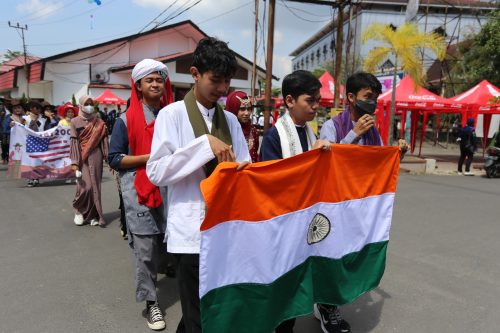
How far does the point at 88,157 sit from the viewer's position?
5.55m

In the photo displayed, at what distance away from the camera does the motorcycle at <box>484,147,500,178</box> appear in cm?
1205

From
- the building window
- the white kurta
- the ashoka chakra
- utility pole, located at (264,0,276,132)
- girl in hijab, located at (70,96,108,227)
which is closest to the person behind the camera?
the white kurta

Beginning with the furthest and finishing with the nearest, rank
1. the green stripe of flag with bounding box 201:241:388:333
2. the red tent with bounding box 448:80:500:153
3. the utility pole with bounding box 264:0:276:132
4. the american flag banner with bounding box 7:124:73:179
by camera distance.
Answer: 1. the red tent with bounding box 448:80:500:153
2. the utility pole with bounding box 264:0:276:132
3. the american flag banner with bounding box 7:124:73:179
4. the green stripe of flag with bounding box 201:241:388:333

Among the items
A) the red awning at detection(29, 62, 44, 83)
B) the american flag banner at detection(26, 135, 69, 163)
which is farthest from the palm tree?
the red awning at detection(29, 62, 44, 83)

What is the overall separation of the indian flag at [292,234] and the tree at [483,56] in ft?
61.8

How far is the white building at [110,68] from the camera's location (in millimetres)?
25297

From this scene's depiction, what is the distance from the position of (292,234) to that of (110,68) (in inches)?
1069

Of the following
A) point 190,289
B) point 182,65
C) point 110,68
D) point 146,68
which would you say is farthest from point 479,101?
point 110,68

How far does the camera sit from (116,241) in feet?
16.8

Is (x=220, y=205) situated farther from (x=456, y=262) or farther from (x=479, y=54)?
(x=479, y=54)

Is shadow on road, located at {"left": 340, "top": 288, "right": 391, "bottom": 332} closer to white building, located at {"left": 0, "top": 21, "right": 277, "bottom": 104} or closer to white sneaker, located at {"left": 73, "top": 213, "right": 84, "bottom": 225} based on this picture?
white sneaker, located at {"left": 73, "top": 213, "right": 84, "bottom": 225}

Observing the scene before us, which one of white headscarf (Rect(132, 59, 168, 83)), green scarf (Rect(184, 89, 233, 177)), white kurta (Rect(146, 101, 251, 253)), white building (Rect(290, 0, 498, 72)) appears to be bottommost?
white kurta (Rect(146, 101, 251, 253))

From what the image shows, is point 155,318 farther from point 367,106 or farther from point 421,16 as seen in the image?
point 421,16

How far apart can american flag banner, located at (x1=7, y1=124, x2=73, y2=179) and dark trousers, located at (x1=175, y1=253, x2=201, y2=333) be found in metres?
7.78
